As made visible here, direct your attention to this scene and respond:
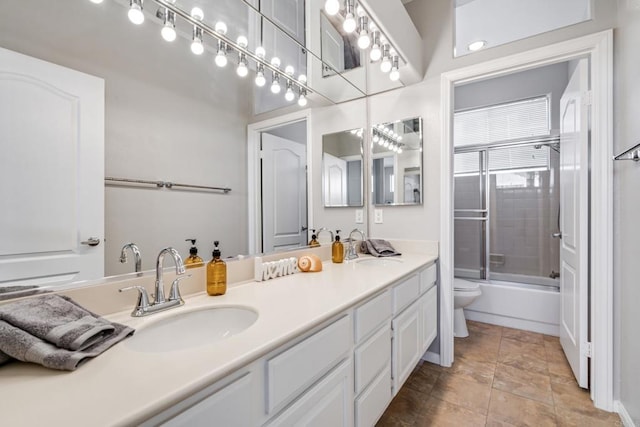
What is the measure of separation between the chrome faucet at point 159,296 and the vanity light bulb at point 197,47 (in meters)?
0.86

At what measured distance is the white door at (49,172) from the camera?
783mm

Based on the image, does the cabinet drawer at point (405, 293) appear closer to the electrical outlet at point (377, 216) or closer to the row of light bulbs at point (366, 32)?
the electrical outlet at point (377, 216)

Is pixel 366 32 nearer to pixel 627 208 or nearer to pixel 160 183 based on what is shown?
pixel 160 183

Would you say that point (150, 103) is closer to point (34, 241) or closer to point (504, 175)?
point (34, 241)

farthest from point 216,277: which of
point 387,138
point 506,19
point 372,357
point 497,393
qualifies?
point 506,19

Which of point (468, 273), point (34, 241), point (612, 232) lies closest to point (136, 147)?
point (34, 241)

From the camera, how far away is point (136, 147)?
105 cm

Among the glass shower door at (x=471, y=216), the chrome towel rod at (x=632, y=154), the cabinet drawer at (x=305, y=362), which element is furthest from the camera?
the glass shower door at (x=471, y=216)

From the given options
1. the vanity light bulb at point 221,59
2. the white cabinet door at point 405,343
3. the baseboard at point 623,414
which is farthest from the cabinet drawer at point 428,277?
the vanity light bulb at point 221,59

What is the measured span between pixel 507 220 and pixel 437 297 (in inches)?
75.3

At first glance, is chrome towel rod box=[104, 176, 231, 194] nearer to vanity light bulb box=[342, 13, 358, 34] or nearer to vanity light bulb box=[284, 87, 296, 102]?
vanity light bulb box=[284, 87, 296, 102]

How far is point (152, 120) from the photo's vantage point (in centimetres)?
109

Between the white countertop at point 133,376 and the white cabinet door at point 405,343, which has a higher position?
the white countertop at point 133,376

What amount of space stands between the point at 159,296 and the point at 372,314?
828mm
